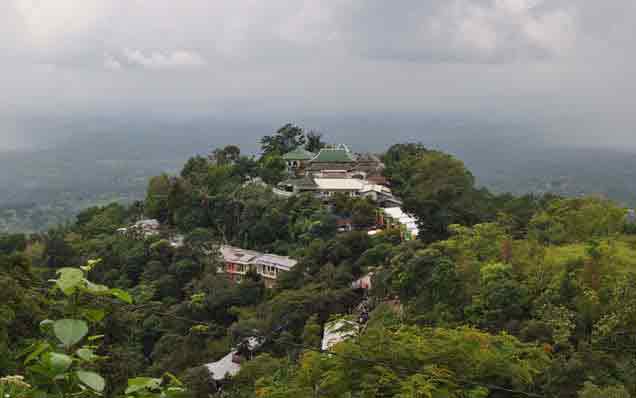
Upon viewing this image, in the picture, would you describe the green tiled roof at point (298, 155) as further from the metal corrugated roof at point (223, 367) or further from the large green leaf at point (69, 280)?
the large green leaf at point (69, 280)

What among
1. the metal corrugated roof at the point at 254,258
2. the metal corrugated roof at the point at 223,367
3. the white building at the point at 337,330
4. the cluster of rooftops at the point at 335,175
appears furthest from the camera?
the cluster of rooftops at the point at 335,175

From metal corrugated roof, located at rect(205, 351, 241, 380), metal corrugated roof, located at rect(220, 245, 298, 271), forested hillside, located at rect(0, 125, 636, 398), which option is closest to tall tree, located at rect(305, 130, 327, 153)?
forested hillside, located at rect(0, 125, 636, 398)

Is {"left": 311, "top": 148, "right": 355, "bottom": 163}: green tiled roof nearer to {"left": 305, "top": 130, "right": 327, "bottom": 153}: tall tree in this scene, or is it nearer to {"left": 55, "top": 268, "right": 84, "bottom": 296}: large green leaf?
{"left": 305, "top": 130, "right": 327, "bottom": 153}: tall tree

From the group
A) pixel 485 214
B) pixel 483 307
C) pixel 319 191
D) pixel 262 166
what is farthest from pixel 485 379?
pixel 262 166

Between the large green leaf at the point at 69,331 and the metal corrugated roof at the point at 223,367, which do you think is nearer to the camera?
the large green leaf at the point at 69,331

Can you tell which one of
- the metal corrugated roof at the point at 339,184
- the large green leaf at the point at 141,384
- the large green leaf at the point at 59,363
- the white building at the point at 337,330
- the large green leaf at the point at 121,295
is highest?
the large green leaf at the point at 121,295

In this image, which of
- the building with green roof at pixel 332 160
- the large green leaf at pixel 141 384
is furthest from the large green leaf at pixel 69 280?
the building with green roof at pixel 332 160
